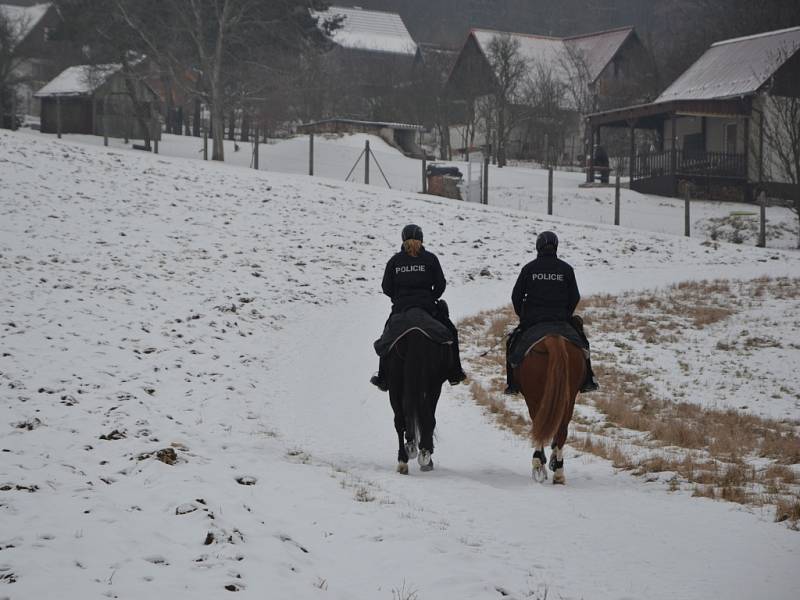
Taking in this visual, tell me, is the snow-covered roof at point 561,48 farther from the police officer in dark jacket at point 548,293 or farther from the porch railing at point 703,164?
the police officer in dark jacket at point 548,293

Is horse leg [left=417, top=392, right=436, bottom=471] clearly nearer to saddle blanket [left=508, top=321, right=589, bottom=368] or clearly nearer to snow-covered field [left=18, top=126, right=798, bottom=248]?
saddle blanket [left=508, top=321, right=589, bottom=368]

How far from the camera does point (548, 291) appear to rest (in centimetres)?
906

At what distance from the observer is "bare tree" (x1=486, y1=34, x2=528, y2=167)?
61000mm

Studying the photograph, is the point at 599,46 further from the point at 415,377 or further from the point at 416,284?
the point at 415,377

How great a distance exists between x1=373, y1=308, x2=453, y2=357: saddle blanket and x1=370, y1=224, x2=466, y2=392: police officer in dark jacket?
0.11 metres

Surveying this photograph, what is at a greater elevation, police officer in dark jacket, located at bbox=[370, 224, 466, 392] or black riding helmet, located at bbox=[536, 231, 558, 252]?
black riding helmet, located at bbox=[536, 231, 558, 252]

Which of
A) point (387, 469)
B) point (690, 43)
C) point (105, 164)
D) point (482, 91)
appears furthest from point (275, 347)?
point (690, 43)

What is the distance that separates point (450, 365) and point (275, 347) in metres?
6.54

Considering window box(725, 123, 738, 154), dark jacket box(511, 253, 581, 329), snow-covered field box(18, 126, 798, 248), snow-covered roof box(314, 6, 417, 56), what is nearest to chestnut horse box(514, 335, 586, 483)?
dark jacket box(511, 253, 581, 329)

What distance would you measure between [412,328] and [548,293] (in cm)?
136

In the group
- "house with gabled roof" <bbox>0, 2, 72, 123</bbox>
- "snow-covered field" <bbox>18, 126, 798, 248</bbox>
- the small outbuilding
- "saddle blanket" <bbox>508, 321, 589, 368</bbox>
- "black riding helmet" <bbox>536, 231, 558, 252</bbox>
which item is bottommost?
"saddle blanket" <bbox>508, 321, 589, 368</bbox>

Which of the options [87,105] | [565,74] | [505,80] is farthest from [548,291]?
[565,74]

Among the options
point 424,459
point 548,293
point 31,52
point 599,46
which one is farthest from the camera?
point 599,46

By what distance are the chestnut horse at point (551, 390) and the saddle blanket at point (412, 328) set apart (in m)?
0.82
